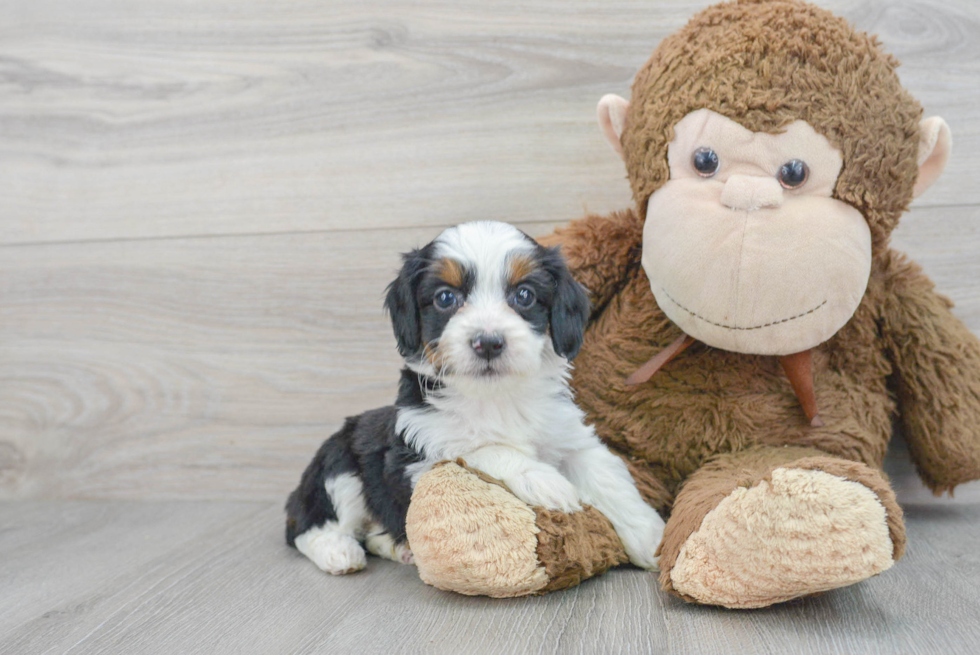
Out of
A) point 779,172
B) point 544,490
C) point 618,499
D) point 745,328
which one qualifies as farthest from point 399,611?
point 779,172

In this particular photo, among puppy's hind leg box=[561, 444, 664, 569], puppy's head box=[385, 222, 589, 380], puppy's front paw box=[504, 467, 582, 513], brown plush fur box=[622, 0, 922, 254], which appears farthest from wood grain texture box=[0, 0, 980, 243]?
puppy's front paw box=[504, 467, 582, 513]

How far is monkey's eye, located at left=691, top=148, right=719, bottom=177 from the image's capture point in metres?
1.47

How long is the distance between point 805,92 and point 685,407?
650 millimetres

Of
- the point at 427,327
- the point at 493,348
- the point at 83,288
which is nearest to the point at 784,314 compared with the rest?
the point at 493,348

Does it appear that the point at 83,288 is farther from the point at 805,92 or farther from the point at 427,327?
the point at 805,92

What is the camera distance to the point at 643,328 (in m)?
1.68

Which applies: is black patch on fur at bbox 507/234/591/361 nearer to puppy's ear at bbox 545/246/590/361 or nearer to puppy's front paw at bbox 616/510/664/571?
puppy's ear at bbox 545/246/590/361

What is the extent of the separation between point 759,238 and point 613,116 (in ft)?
1.52

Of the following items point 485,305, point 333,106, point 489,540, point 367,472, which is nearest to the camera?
point 489,540

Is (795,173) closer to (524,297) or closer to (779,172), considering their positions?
(779,172)

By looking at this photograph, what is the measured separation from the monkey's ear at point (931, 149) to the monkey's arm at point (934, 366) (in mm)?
193

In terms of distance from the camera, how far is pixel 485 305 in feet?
4.66

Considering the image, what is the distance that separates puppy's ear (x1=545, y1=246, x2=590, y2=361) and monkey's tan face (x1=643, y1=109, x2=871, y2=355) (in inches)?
7.1

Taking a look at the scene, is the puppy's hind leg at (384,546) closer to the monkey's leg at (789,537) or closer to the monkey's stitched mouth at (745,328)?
the monkey's leg at (789,537)
